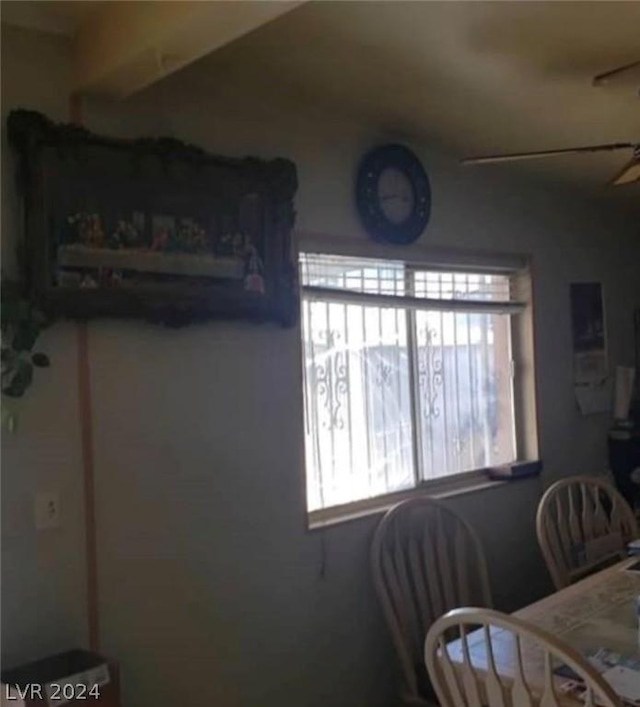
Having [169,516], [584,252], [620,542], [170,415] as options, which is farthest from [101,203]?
[584,252]

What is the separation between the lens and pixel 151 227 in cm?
229

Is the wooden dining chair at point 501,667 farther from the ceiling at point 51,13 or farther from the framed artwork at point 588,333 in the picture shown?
the framed artwork at point 588,333

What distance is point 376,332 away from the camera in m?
3.04

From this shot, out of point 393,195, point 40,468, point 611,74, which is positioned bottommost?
point 40,468

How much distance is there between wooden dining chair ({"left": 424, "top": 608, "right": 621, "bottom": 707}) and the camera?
5.08 feet

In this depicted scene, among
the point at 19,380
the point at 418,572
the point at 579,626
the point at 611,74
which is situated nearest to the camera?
Result: the point at 19,380

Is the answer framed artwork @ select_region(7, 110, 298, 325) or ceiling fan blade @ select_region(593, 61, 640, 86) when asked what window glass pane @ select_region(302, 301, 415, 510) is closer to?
framed artwork @ select_region(7, 110, 298, 325)

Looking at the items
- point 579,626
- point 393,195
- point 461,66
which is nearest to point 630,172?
point 461,66

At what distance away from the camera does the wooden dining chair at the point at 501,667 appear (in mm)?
1549

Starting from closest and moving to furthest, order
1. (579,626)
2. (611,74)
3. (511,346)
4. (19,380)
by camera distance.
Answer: (19,380) < (579,626) < (611,74) < (511,346)

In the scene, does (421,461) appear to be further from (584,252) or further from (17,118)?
(17,118)

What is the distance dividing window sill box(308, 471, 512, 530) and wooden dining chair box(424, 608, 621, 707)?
36.8 inches

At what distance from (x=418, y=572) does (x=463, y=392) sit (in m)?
0.90

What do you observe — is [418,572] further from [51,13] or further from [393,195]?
[51,13]
